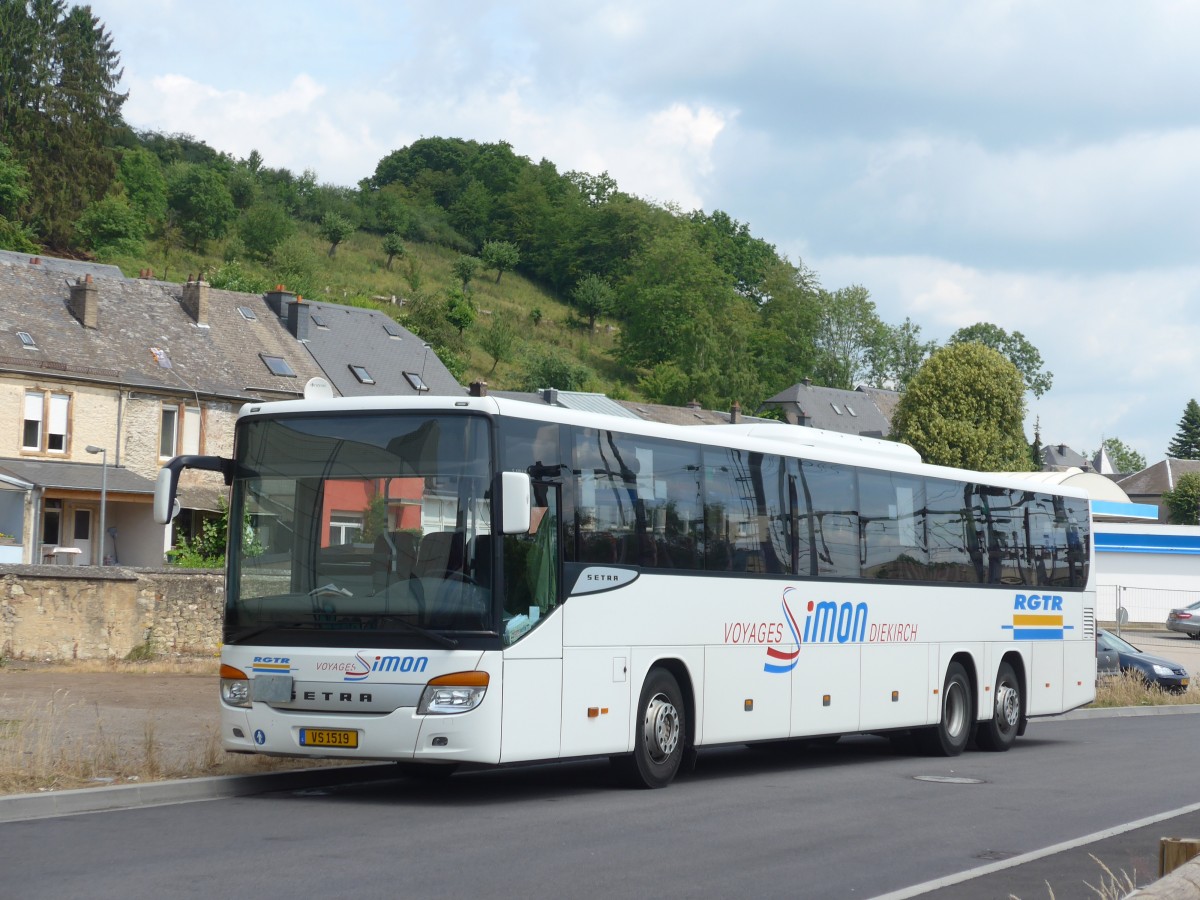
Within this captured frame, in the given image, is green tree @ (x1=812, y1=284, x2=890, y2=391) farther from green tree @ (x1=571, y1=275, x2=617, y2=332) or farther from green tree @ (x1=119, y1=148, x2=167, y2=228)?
green tree @ (x1=119, y1=148, x2=167, y2=228)

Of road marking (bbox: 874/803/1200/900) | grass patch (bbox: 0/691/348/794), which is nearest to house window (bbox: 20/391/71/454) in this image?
grass patch (bbox: 0/691/348/794)

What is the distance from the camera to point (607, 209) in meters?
138

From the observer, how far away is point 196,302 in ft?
188

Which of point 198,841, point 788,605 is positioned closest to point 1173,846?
point 198,841

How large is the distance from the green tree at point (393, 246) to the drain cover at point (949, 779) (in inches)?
4098

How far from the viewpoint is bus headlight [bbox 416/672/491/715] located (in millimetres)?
12086

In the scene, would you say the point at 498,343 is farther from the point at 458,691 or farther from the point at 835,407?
the point at 458,691

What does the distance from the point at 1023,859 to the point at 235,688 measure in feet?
20.7

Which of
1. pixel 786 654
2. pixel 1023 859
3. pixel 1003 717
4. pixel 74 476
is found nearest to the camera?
pixel 1023 859

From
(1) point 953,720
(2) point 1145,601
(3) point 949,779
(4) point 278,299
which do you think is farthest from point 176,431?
(3) point 949,779

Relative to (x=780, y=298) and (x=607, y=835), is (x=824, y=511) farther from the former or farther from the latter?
(x=780, y=298)

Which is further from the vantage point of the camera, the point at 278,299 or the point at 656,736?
the point at 278,299

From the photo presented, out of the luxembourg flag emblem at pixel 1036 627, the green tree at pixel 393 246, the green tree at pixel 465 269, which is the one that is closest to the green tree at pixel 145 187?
the green tree at pixel 393 246

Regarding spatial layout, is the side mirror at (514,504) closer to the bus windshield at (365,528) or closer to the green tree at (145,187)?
the bus windshield at (365,528)
